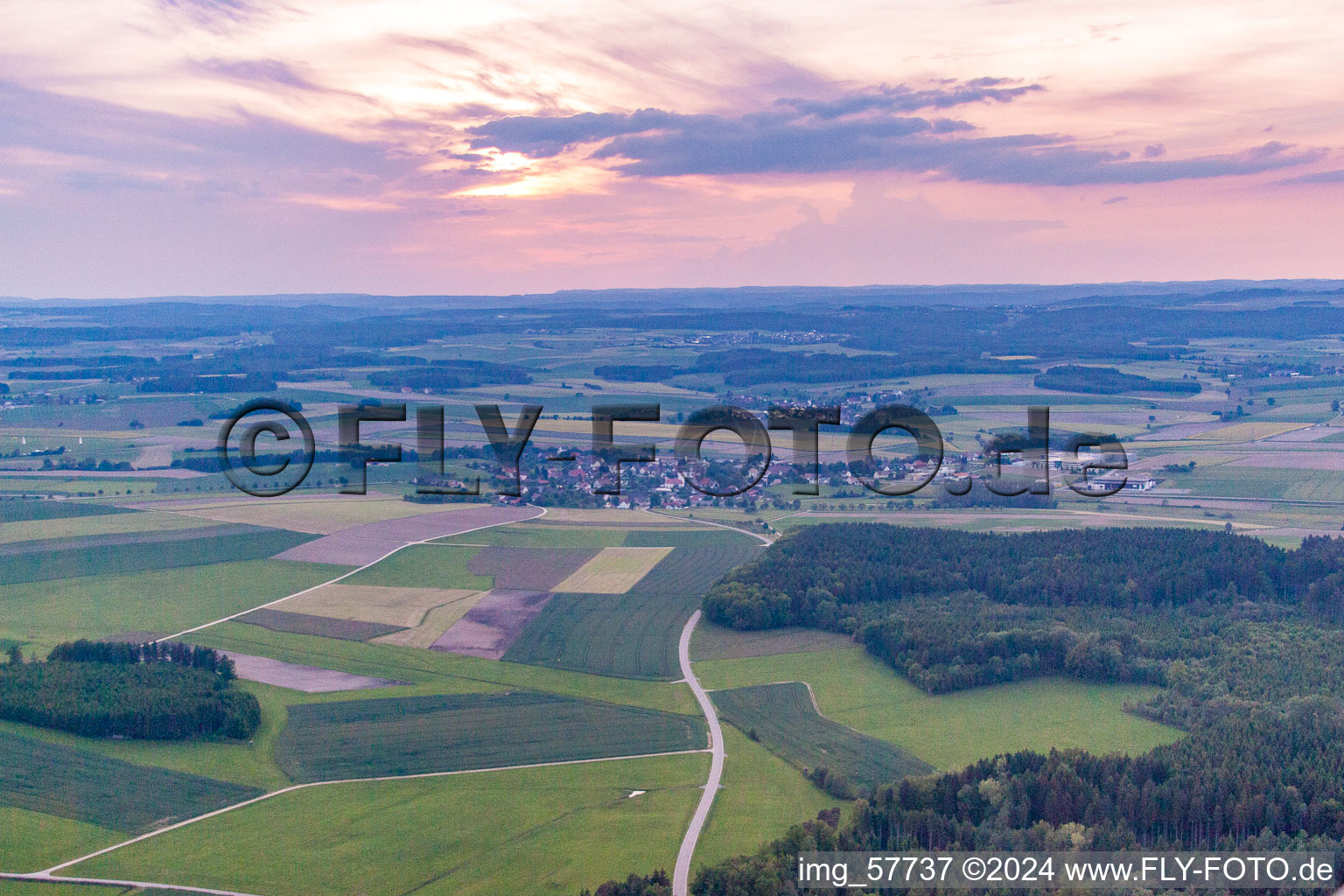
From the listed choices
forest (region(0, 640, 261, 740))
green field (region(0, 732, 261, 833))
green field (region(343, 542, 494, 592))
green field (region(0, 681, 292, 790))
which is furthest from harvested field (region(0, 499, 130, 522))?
green field (region(0, 732, 261, 833))

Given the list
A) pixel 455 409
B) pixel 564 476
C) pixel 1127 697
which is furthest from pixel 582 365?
pixel 1127 697

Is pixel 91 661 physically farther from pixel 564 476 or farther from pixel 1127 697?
pixel 564 476

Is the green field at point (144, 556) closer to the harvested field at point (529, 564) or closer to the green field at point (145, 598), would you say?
the green field at point (145, 598)

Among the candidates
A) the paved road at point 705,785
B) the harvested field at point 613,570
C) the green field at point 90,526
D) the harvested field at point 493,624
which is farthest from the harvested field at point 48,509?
the paved road at point 705,785

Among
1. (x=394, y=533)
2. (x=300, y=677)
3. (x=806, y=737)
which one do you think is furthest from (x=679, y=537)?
(x=806, y=737)

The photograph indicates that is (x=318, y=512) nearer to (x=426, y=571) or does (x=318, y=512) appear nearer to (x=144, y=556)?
(x=144, y=556)

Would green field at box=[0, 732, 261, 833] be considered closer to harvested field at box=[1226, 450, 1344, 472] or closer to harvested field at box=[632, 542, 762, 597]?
harvested field at box=[632, 542, 762, 597]

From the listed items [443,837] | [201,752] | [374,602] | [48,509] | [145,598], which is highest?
[48,509]

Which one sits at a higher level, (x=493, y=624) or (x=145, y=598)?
(x=145, y=598)
